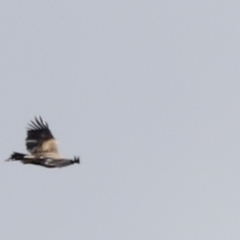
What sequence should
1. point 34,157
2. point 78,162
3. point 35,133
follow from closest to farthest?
point 78,162
point 34,157
point 35,133

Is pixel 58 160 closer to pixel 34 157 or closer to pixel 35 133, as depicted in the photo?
pixel 34 157

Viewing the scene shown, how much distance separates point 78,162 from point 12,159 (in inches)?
148

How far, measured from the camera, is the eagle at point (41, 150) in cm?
5160

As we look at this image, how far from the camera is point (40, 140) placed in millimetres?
56500

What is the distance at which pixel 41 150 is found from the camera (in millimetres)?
55062

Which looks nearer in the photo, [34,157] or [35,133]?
[34,157]

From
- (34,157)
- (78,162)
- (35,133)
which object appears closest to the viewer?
(78,162)

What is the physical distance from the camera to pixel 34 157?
53.0 m

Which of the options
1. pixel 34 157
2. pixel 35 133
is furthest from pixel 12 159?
pixel 35 133

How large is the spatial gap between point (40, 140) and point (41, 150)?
1517 mm

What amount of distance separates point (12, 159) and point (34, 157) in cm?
150

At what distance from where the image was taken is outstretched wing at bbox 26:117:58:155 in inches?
2172

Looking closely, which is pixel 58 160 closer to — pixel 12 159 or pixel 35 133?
pixel 12 159

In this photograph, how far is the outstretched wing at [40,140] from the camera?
55.2m
